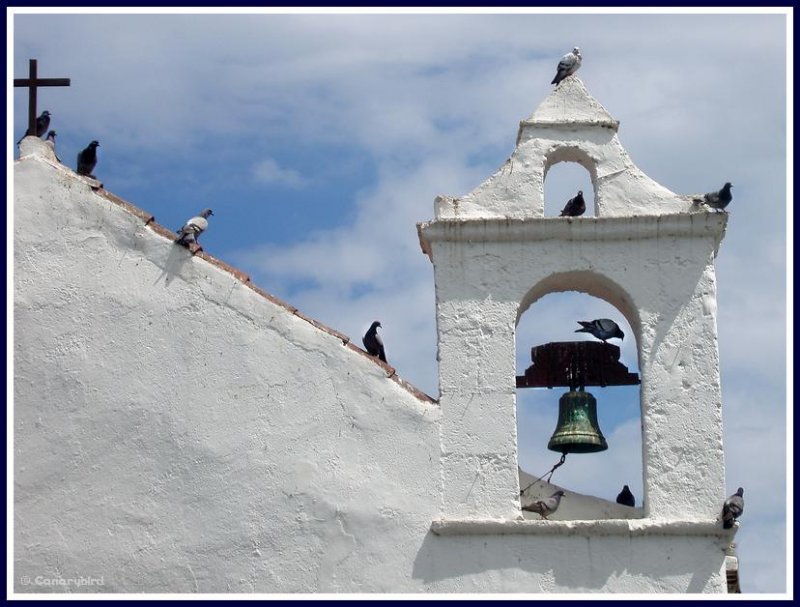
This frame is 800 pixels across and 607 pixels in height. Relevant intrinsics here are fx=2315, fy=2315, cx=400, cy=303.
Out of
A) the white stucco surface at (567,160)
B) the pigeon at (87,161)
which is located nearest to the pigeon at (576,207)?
the white stucco surface at (567,160)

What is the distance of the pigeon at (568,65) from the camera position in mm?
21016

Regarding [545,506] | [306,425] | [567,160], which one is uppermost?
[567,160]

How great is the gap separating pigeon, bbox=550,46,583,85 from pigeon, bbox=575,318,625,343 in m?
2.24

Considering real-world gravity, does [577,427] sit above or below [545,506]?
above

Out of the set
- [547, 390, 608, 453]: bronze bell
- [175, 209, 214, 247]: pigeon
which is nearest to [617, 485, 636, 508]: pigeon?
[547, 390, 608, 453]: bronze bell

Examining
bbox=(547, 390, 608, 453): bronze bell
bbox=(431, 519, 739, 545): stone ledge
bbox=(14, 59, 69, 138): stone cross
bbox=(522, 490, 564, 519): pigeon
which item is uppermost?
bbox=(14, 59, 69, 138): stone cross

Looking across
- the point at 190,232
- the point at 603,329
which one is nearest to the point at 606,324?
the point at 603,329

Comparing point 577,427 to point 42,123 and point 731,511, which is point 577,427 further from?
point 42,123

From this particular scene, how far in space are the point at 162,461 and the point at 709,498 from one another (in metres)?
4.59

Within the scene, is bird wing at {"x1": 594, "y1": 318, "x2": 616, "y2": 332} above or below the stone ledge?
above

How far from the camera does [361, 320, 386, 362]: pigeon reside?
20234 millimetres

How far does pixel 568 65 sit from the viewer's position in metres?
21.0

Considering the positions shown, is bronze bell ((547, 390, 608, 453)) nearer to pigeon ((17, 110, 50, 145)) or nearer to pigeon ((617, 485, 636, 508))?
pigeon ((617, 485, 636, 508))

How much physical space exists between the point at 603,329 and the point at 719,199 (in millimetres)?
1568
